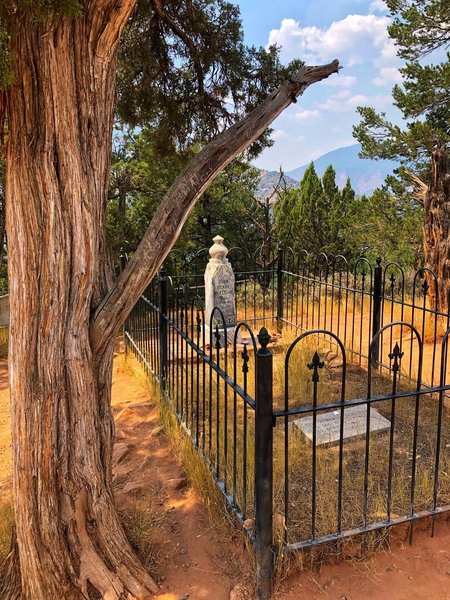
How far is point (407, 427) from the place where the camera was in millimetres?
4328

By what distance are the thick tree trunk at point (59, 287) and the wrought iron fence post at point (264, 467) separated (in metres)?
0.73

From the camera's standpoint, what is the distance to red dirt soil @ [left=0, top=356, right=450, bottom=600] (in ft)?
8.35

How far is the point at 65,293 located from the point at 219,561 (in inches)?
70.4

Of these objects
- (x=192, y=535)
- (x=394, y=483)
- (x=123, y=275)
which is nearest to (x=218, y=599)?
(x=192, y=535)

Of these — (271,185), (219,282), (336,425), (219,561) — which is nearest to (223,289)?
(219,282)

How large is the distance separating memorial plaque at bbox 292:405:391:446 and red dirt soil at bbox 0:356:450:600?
1.10 m

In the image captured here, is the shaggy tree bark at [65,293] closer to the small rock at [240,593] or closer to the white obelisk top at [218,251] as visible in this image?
the small rock at [240,593]

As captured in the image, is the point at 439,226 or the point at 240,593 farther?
the point at 439,226

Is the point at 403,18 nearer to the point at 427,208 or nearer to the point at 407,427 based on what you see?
the point at 427,208

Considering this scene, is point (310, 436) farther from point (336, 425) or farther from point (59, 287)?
point (59, 287)

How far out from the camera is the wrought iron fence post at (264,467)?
90.5 inches

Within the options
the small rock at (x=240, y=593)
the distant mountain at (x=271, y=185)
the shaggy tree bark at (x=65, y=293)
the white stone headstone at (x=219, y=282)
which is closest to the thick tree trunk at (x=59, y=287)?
the shaggy tree bark at (x=65, y=293)

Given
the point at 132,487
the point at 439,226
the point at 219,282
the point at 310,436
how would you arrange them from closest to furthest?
the point at 132,487
the point at 310,436
the point at 219,282
the point at 439,226

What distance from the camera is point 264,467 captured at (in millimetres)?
2414
